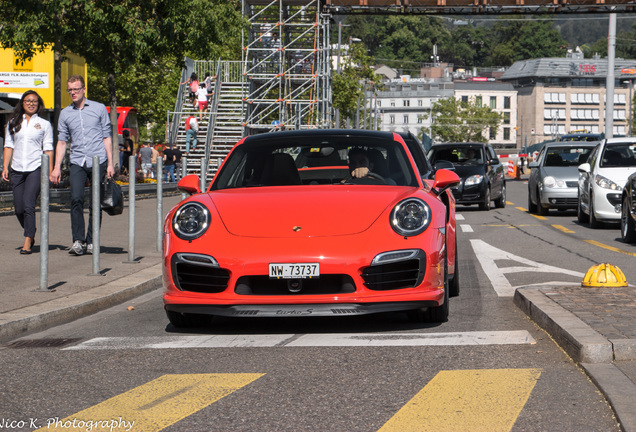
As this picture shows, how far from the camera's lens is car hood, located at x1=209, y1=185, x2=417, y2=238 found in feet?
22.4

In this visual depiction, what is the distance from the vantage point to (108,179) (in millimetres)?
11617

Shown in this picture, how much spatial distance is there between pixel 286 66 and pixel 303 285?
1558 inches

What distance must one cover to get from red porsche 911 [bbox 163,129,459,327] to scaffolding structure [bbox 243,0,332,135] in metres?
34.3

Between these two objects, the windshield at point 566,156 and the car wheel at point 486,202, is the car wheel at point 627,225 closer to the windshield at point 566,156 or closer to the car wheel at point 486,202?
the windshield at point 566,156

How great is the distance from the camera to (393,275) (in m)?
6.79

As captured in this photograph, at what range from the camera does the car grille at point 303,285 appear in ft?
22.0

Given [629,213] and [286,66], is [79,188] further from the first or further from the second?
[286,66]

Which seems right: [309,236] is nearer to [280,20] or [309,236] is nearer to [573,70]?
[280,20]

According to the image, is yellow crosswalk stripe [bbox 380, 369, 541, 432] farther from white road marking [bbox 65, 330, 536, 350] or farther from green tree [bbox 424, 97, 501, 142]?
green tree [bbox 424, 97, 501, 142]

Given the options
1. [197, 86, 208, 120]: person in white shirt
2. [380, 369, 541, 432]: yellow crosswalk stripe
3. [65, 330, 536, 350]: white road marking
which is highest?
[197, 86, 208, 120]: person in white shirt

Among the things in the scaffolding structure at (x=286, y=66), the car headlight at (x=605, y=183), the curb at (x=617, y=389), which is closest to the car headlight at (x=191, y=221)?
the curb at (x=617, y=389)

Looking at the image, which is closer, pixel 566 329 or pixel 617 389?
pixel 617 389

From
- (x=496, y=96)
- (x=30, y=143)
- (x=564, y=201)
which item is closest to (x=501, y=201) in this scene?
(x=564, y=201)

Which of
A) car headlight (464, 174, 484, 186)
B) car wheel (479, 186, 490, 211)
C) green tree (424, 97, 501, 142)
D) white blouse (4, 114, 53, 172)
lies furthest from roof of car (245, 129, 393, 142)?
green tree (424, 97, 501, 142)
